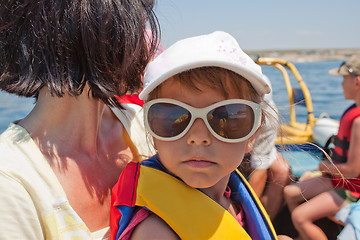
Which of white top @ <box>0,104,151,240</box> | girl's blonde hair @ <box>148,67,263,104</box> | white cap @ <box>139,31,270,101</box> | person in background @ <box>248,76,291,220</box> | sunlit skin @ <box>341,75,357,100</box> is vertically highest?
white cap @ <box>139,31,270,101</box>

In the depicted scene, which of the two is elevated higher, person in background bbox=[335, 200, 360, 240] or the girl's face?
the girl's face

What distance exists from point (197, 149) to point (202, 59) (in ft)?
0.87

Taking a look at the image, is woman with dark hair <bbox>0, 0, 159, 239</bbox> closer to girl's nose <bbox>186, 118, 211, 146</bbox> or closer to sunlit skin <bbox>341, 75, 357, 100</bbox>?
girl's nose <bbox>186, 118, 211, 146</bbox>

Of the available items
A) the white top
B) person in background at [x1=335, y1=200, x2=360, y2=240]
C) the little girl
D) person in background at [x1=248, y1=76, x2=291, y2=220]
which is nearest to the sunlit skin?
person in background at [x1=248, y1=76, x2=291, y2=220]

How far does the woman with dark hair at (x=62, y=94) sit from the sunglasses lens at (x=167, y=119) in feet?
0.74

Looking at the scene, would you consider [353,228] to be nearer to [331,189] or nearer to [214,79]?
[331,189]

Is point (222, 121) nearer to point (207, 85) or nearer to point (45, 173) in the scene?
point (207, 85)

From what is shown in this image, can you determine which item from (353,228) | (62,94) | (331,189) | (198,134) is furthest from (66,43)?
(331,189)

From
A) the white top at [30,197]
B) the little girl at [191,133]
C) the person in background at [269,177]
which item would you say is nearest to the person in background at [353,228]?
the person in background at [269,177]

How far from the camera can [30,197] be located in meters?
1.04

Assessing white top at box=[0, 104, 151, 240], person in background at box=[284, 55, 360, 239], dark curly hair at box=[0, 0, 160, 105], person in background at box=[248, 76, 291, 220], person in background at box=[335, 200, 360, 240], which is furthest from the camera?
person in background at box=[248, 76, 291, 220]

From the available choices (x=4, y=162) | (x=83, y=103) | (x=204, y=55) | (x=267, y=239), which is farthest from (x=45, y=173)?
(x=267, y=239)

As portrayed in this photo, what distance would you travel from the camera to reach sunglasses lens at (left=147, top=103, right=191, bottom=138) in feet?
3.54

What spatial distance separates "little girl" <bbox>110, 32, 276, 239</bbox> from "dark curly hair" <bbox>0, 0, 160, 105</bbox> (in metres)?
0.18
